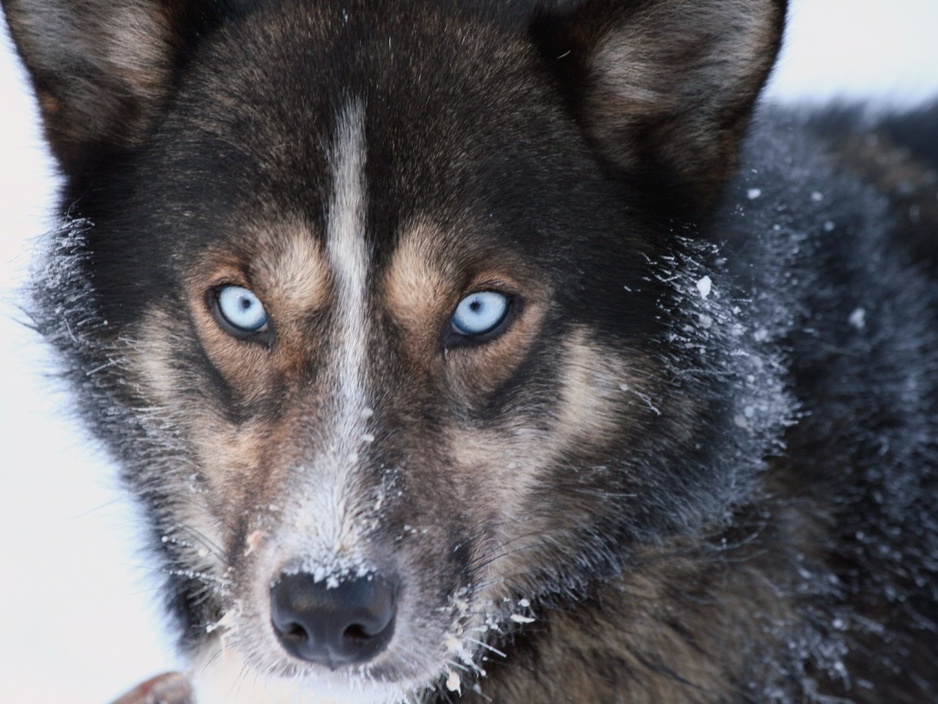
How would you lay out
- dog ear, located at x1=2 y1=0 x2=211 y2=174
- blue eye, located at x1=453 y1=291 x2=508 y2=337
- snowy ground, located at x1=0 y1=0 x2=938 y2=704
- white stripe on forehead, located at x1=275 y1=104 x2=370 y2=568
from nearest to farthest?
white stripe on forehead, located at x1=275 y1=104 x2=370 y2=568 → blue eye, located at x1=453 y1=291 x2=508 y2=337 → dog ear, located at x1=2 y1=0 x2=211 y2=174 → snowy ground, located at x1=0 y1=0 x2=938 y2=704

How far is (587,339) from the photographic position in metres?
2.45

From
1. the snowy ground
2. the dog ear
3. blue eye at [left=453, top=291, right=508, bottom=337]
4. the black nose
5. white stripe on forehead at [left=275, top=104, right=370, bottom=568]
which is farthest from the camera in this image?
the snowy ground

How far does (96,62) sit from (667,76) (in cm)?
134

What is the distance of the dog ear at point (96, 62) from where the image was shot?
248 centimetres

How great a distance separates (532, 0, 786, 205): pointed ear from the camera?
235 cm

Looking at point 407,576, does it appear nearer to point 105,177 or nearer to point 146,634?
point 105,177

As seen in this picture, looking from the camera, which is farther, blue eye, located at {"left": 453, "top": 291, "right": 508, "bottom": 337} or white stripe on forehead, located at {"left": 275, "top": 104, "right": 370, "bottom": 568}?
blue eye, located at {"left": 453, "top": 291, "right": 508, "bottom": 337}

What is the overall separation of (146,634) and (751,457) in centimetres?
249

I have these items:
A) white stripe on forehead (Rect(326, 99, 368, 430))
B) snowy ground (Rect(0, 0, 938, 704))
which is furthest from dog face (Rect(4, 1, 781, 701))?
snowy ground (Rect(0, 0, 938, 704))

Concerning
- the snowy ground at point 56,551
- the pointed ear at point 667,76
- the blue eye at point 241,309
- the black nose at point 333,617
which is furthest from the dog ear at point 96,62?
the black nose at point 333,617

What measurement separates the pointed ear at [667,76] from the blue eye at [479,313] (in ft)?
1.50

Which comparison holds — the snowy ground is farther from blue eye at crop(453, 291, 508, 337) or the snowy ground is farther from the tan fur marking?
blue eye at crop(453, 291, 508, 337)

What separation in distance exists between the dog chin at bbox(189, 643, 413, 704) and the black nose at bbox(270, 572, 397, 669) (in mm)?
97

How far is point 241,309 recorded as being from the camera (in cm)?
237
